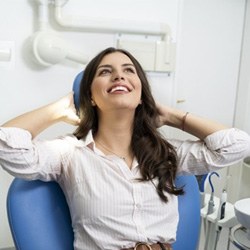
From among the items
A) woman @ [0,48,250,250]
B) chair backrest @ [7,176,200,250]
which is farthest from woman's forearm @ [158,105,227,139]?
chair backrest @ [7,176,200,250]

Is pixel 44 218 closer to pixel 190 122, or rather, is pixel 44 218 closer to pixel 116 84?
pixel 116 84

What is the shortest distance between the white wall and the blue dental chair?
24.6 inches

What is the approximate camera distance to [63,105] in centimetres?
126

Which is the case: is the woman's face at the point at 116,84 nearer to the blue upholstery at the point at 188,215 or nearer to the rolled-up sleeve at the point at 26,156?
the rolled-up sleeve at the point at 26,156

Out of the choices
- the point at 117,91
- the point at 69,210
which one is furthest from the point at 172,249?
the point at 117,91

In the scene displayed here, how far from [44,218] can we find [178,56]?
140 cm

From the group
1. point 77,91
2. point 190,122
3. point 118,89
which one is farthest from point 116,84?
point 190,122

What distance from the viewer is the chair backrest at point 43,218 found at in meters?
1.04

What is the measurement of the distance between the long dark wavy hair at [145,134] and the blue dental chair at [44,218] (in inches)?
5.5

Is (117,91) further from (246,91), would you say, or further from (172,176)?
(246,91)

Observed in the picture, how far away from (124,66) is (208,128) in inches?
16.4

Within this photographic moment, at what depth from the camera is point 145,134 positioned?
1.34 meters

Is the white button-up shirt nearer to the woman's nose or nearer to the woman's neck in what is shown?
the woman's neck

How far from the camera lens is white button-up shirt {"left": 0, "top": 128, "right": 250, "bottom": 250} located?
1055 millimetres
